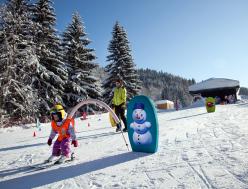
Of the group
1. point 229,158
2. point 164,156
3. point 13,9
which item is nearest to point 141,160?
point 164,156

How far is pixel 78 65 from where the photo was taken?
30.1m

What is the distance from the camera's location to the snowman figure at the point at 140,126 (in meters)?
5.81

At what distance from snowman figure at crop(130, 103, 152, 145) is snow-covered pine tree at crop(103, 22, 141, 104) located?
2710 centimetres

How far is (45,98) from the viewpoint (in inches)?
928

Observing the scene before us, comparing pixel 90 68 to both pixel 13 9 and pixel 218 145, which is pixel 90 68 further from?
pixel 218 145

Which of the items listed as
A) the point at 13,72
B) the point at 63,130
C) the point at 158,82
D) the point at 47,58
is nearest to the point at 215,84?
the point at 47,58

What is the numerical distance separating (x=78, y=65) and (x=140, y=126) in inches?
991

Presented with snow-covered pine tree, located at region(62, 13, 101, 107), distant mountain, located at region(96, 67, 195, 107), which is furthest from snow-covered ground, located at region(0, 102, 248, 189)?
distant mountain, located at region(96, 67, 195, 107)

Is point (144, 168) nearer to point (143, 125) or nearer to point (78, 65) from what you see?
point (143, 125)

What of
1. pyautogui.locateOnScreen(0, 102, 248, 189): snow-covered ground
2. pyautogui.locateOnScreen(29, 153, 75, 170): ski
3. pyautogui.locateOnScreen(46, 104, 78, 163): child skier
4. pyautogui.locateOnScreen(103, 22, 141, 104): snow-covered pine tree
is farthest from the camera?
pyautogui.locateOnScreen(103, 22, 141, 104): snow-covered pine tree

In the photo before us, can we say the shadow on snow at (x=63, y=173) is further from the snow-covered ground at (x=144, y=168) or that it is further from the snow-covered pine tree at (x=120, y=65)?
the snow-covered pine tree at (x=120, y=65)

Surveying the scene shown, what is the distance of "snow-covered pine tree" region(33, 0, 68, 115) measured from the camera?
76.6ft

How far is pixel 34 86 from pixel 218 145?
20.8 m

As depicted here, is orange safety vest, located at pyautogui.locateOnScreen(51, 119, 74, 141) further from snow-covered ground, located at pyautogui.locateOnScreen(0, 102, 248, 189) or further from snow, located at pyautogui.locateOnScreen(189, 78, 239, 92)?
snow, located at pyautogui.locateOnScreen(189, 78, 239, 92)
